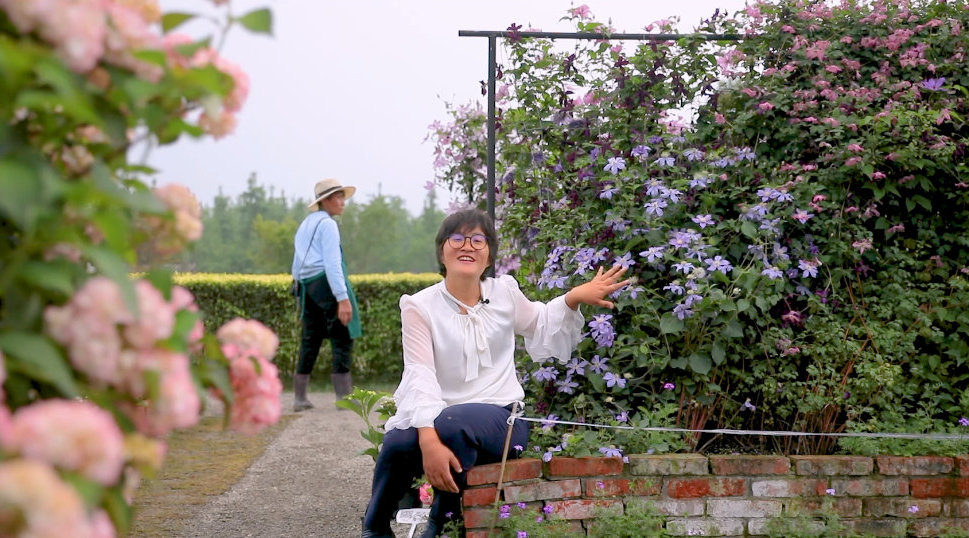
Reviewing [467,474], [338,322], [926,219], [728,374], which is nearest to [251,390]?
[467,474]

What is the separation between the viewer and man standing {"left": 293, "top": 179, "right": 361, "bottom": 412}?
610 centimetres

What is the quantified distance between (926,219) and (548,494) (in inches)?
72.2

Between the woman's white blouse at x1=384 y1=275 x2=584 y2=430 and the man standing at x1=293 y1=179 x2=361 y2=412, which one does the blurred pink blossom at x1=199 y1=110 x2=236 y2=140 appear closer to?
the woman's white blouse at x1=384 y1=275 x2=584 y2=430

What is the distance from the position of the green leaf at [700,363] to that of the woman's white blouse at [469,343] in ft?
1.30

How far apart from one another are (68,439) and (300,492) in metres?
3.76

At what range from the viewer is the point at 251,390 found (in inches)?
47.2

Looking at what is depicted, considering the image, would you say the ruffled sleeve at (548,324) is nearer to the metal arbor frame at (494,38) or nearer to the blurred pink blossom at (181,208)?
the metal arbor frame at (494,38)

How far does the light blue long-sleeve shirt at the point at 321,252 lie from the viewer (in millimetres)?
6082

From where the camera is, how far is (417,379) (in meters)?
2.98

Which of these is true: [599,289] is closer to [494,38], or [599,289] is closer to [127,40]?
[494,38]

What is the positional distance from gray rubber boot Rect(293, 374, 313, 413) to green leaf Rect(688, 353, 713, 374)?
3.76 m

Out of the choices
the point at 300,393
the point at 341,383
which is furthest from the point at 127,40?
the point at 300,393

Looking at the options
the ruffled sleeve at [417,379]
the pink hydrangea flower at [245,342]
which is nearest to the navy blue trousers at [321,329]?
the ruffled sleeve at [417,379]

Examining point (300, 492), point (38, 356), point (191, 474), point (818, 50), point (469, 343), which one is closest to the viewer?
point (38, 356)
